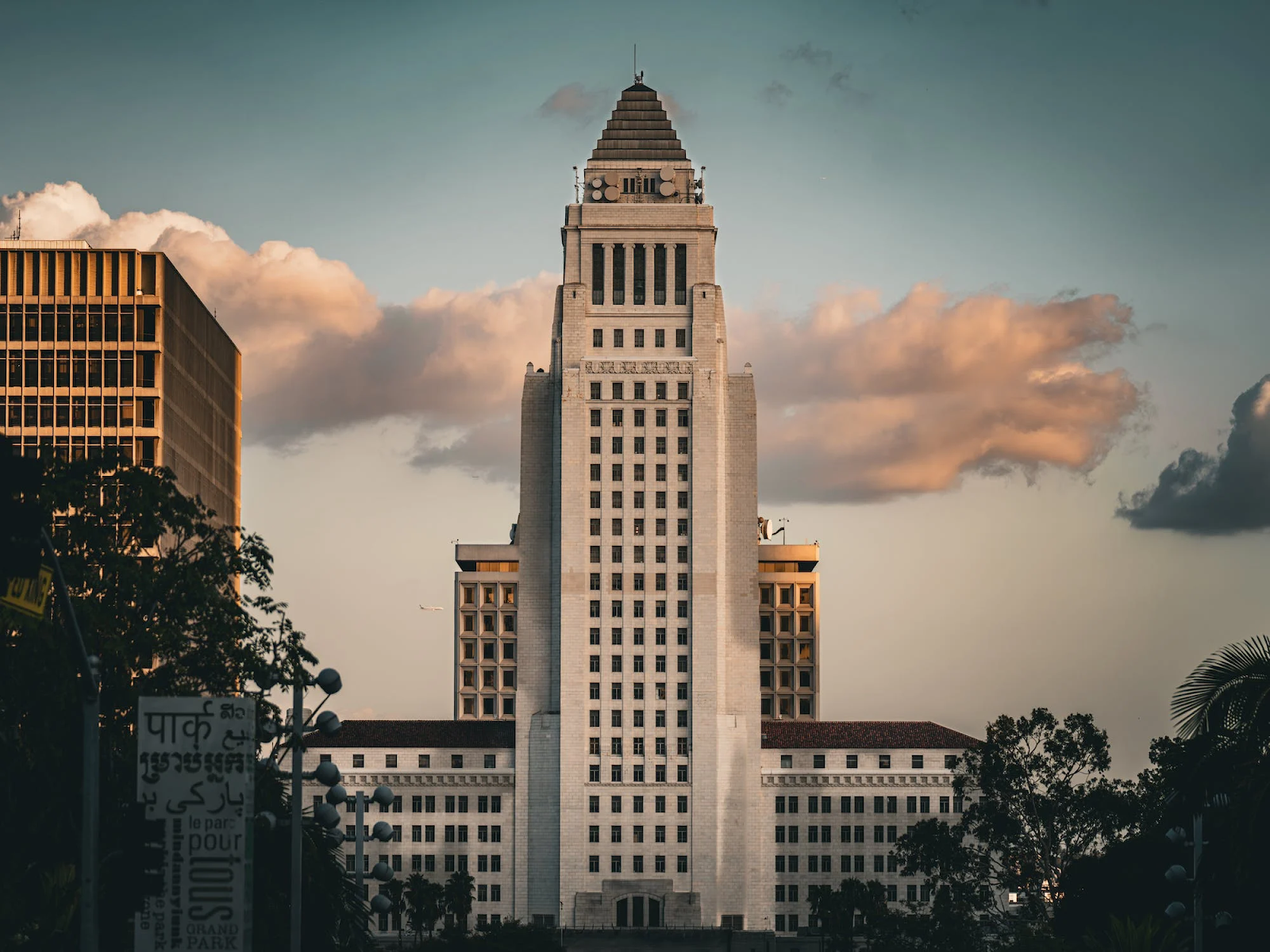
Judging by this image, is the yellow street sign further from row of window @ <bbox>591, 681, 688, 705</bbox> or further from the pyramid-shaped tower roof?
the pyramid-shaped tower roof

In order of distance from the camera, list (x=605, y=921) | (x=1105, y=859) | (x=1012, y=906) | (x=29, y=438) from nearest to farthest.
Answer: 1. (x=1105, y=859)
2. (x=29, y=438)
3. (x=605, y=921)
4. (x=1012, y=906)

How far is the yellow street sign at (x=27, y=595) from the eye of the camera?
33.4m

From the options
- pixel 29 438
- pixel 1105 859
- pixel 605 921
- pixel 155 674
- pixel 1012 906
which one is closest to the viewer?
pixel 155 674

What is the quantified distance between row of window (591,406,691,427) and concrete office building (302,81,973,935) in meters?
0.20

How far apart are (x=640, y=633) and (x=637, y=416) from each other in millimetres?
18944

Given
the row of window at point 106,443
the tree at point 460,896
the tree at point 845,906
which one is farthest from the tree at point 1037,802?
the row of window at point 106,443

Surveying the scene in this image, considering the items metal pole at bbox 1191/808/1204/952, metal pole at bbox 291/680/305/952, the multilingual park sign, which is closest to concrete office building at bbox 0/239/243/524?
metal pole at bbox 291/680/305/952

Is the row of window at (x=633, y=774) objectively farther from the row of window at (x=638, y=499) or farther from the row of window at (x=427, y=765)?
the row of window at (x=638, y=499)

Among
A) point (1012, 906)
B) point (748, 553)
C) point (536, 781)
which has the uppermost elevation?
point (748, 553)

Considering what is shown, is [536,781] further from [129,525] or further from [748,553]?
[129,525]

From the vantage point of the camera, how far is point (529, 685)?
173 m

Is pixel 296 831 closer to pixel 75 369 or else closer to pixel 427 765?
pixel 75 369

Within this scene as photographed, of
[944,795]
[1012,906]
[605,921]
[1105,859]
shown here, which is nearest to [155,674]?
[1105,859]

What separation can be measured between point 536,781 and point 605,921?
44.3 feet
